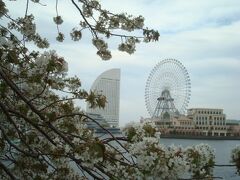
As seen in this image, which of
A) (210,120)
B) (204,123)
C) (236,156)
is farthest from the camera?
(210,120)

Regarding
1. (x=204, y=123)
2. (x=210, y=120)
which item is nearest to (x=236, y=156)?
(x=204, y=123)

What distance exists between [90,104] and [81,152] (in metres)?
1.45

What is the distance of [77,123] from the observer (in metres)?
5.24

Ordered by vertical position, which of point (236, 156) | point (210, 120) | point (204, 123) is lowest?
point (236, 156)

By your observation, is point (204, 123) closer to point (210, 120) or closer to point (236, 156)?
point (210, 120)

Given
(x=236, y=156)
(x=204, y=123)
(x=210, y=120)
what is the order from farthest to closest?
(x=210, y=120)
(x=204, y=123)
(x=236, y=156)

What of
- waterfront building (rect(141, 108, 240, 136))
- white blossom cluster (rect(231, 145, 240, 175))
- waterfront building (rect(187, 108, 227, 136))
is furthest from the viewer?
waterfront building (rect(187, 108, 227, 136))

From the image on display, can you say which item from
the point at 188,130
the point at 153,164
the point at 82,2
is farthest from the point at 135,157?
the point at 188,130

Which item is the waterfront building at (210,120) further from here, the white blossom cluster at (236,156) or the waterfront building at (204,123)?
the white blossom cluster at (236,156)

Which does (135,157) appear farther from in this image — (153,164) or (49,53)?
(49,53)

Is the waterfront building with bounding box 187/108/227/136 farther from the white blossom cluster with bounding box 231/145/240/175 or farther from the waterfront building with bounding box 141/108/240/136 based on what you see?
the white blossom cluster with bounding box 231/145/240/175

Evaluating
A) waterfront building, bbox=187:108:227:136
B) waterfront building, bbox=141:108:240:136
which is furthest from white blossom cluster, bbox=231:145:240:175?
waterfront building, bbox=187:108:227:136

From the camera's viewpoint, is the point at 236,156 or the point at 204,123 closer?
the point at 236,156

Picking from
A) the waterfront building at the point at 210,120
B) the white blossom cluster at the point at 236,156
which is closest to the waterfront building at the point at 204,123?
the waterfront building at the point at 210,120
